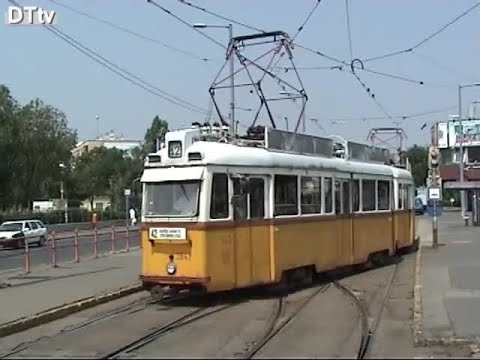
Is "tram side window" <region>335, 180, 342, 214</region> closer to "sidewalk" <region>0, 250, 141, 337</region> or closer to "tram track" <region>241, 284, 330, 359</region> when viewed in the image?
"tram track" <region>241, 284, 330, 359</region>

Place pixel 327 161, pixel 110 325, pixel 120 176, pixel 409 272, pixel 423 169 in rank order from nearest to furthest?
1. pixel 110 325
2. pixel 327 161
3. pixel 409 272
4. pixel 120 176
5. pixel 423 169

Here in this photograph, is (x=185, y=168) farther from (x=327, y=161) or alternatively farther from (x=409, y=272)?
(x=409, y=272)

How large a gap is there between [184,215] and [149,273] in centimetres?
128

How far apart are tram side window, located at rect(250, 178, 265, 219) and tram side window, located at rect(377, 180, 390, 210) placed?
25.2ft

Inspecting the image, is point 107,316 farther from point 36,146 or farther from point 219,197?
point 36,146

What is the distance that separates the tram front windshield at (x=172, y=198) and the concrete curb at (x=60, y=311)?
6.11 ft

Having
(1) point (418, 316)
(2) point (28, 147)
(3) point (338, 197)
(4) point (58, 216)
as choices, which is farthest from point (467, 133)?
(1) point (418, 316)

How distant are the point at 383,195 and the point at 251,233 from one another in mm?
8850

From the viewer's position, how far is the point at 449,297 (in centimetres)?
1589

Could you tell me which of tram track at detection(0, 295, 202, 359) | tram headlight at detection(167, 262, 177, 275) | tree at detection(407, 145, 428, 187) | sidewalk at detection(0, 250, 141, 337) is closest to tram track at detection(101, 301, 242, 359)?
tram headlight at detection(167, 262, 177, 275)

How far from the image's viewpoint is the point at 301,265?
18.5m

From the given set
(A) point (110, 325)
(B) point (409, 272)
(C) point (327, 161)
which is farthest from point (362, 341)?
(B) point (409, 272)

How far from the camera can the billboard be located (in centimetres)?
10569

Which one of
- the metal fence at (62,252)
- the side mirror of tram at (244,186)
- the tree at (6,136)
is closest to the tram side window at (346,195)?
the side mirror of tram at (244,186)
